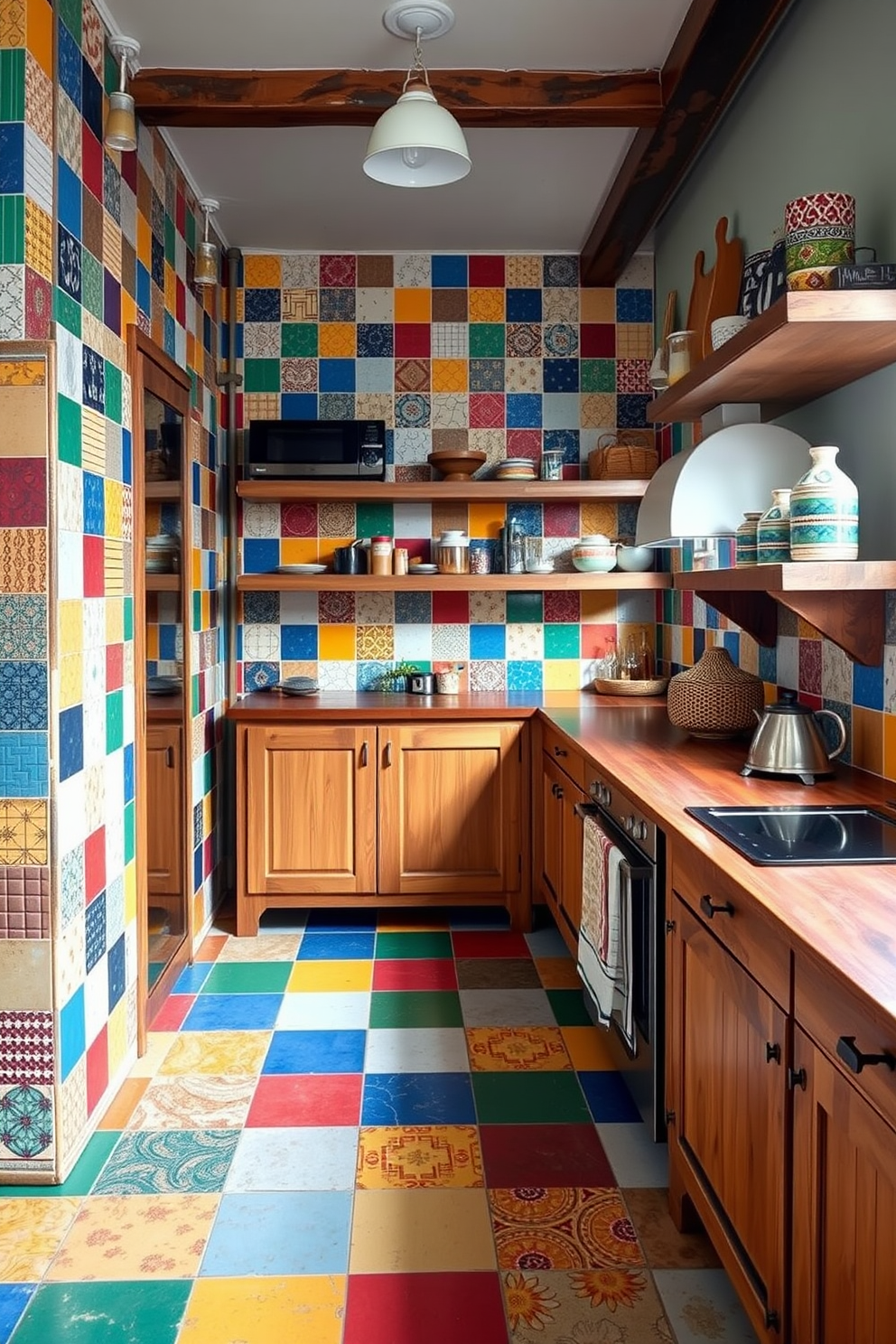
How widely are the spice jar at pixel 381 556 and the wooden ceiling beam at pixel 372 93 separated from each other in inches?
63.8

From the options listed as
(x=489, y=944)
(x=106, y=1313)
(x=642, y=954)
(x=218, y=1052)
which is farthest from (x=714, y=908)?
(x=489, y=944)

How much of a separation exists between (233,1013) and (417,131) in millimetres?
2413

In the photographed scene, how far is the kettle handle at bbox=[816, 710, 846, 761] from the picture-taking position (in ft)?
7.52

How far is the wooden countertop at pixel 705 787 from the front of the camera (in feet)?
4.16

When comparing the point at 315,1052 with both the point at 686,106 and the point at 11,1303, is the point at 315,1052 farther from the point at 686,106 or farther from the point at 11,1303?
the point at 686,106

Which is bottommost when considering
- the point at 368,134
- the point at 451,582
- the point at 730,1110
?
the point at 730,1110

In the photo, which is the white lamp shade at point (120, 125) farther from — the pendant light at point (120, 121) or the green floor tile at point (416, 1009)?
the green floor tile at point (416, 1009)

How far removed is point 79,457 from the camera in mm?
2334

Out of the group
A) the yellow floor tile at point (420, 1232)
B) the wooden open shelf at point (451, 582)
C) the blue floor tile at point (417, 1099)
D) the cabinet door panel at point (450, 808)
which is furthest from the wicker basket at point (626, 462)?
the yellow floor tile at point (420, 1232)

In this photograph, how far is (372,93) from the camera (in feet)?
9.25

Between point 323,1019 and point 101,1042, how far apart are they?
71 cm

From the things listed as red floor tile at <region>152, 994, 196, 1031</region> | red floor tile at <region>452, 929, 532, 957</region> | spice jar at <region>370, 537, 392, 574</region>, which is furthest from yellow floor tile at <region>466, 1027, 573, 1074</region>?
spice jar at <region>370, 537, 392, 574</region>

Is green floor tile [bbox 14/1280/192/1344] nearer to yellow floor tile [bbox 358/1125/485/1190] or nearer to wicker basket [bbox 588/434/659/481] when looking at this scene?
yellow floor tile [bbox 358/1125/485/1190]

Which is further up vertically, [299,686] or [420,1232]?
[299,686]
